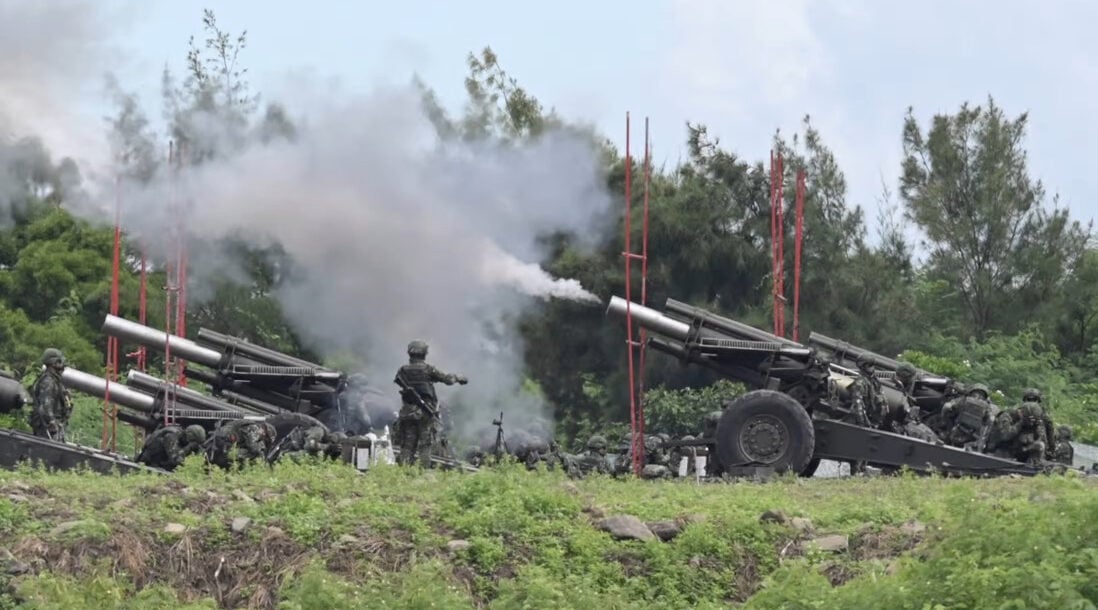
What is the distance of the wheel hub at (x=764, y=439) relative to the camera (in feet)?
102

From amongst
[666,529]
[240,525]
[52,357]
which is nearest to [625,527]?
[666,529]

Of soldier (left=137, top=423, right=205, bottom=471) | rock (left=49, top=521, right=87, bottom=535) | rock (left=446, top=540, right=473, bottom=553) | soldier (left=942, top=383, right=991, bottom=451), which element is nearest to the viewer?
rock (left=49, top=521, right=87, bottom=535)

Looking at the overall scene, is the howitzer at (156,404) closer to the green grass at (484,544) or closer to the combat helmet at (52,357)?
the combat helmet at (52,357)

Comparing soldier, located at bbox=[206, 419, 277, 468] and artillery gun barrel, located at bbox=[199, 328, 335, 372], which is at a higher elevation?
artillery gun barrel, located at bbox=[199, 328, 335, 372]

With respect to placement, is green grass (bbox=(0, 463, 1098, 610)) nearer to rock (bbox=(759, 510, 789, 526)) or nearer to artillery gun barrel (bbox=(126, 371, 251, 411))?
rock (bbox=(759, 510, 789, 526))

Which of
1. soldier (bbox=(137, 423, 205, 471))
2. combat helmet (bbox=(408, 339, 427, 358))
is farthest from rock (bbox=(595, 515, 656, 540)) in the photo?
soldier (bbox=(137, 423, 205, 471))

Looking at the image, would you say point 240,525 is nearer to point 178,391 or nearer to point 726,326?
point 726,326

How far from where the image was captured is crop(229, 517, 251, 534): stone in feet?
71.3

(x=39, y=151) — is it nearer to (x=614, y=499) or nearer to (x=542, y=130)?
(x=542, y=130)

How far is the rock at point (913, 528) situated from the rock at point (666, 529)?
1996mm

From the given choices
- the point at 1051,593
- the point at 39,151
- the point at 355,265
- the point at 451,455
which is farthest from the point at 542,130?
the point at 1051,593

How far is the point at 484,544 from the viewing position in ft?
71.1

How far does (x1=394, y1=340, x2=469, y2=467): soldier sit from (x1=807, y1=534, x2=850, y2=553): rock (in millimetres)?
7572

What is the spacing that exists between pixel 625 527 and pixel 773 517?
143 cm
